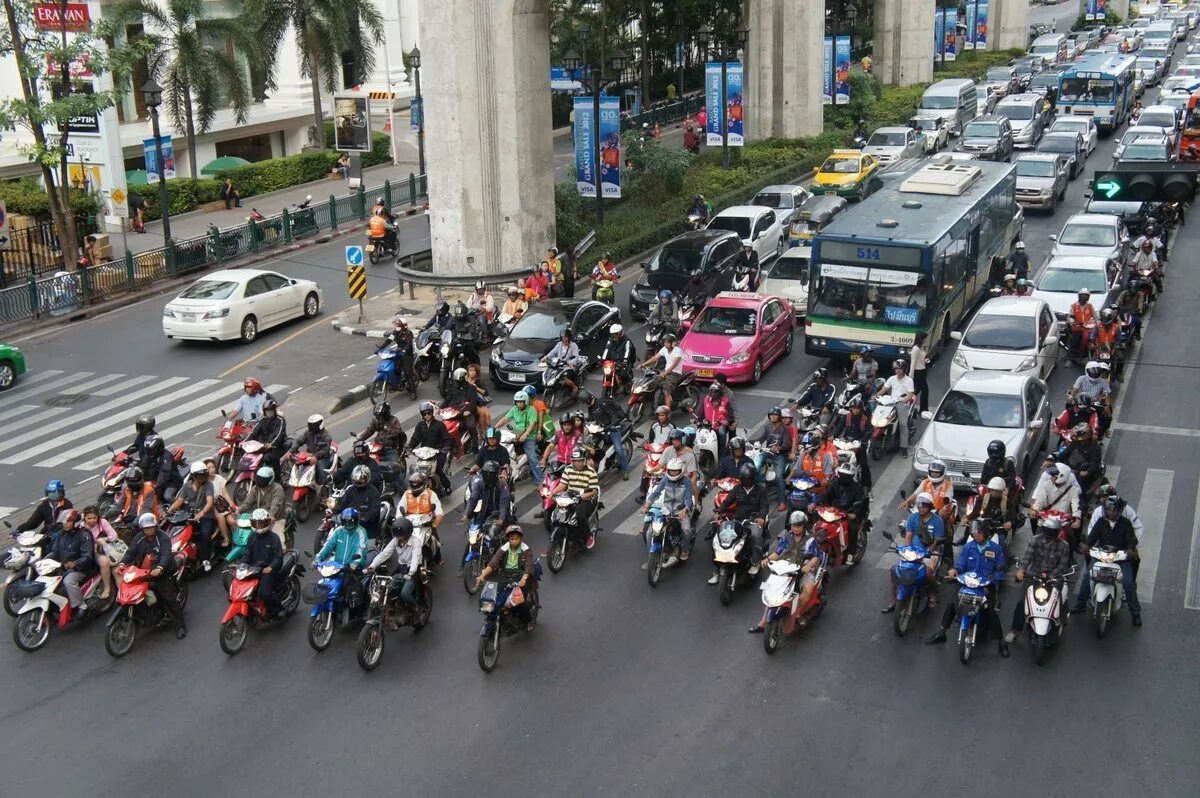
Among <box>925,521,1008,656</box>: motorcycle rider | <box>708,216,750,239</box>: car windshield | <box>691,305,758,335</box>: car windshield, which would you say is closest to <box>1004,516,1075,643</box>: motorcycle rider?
<box>925,521,1008,656</box>: motorcycle rider

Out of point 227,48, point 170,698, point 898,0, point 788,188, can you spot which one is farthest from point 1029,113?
point 170,698

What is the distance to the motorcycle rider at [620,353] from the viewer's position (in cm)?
2434

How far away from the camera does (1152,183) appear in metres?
14.5

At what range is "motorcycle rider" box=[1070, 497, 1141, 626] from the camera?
46.3ft

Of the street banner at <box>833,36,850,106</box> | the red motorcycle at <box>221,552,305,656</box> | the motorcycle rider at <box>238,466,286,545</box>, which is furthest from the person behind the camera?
the street banner at <box>833,36,850,106</box>

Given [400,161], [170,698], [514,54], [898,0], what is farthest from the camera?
[898,0]

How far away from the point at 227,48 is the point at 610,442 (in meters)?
34.7

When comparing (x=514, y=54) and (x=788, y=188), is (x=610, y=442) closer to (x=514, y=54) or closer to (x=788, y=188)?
(x=514, y=54)

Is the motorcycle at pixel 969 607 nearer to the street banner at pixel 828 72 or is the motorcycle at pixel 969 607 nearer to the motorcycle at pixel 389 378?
the motorcycle at pixel 389 378

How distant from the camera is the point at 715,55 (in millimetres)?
75750

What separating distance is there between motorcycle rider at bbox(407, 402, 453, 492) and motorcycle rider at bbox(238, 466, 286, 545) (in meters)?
2.68

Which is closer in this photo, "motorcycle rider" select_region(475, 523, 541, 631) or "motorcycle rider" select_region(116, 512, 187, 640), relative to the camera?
"motorcycle rider" select_region(475, 523, 541, 631)

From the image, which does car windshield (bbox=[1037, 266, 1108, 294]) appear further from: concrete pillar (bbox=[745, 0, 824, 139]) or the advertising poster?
concrete pillar (bbox=[745, 0, 824, 139])

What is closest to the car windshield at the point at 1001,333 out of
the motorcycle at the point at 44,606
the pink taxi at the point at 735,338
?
the pink taxi at the point at 735,338
